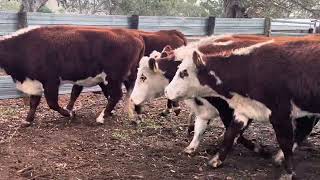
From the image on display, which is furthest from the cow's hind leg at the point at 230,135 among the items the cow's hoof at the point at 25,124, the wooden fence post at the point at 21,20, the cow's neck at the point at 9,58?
the wooden fence post at the point at 21,20

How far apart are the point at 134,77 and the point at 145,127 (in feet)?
3.27

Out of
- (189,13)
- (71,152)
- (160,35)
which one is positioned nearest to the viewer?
(71,152)

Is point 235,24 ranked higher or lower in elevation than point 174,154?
higher

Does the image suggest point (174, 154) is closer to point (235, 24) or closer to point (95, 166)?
point (95, 166)

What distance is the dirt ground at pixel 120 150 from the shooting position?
5.75m

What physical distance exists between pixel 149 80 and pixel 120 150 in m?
1.28

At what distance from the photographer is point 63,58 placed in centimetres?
755

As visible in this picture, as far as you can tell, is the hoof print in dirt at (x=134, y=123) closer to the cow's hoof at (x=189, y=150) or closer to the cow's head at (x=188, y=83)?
the cow's hoof at (x=189, y=150)

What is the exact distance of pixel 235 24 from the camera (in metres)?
12.4

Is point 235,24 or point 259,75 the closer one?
point 259,75

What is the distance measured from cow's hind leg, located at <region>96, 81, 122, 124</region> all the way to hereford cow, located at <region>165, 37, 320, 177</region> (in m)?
1.70

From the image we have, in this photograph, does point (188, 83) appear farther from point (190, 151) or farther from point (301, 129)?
point (301, 129)

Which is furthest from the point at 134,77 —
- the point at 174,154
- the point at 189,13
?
the point at 189,13

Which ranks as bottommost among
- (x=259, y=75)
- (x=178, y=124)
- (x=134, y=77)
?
(x=178, y=124)
